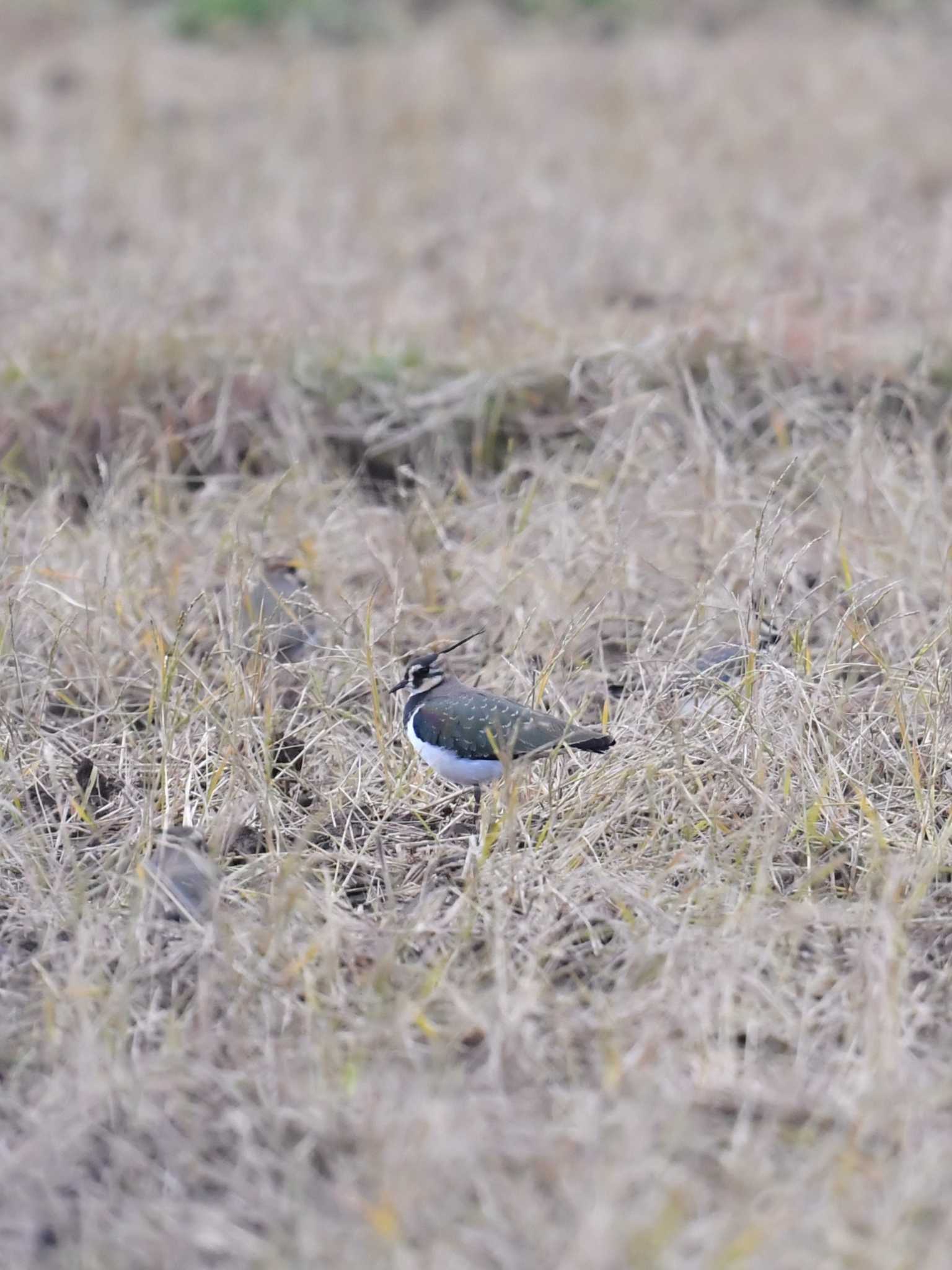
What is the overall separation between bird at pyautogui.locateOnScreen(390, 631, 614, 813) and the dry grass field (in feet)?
0.47

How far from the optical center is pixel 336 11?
42.3 feet

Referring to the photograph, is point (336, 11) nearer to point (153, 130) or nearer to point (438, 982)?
point (153, 130)

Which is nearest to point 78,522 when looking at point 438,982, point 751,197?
point 438,982

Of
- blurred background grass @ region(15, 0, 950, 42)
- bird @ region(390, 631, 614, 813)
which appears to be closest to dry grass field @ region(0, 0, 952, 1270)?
bird @ region(390, 631, 614, 813)

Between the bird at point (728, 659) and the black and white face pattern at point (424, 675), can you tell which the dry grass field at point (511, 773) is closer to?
the bird at point (728, 659)

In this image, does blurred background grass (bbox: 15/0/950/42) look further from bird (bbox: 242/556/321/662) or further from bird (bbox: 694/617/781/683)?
bird (bbox: 694/617/781/683)

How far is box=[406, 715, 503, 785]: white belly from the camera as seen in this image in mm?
3695

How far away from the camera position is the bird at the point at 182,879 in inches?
133

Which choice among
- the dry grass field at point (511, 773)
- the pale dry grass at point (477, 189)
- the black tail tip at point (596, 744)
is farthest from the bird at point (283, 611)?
the pale dry grass at point (477, 189)

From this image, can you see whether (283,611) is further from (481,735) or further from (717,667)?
(717,667)

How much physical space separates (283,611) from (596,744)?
1.30m

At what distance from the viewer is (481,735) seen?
3.67 m

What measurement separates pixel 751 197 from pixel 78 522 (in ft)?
15.7

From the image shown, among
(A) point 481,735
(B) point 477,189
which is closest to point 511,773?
(A) point 481,735
